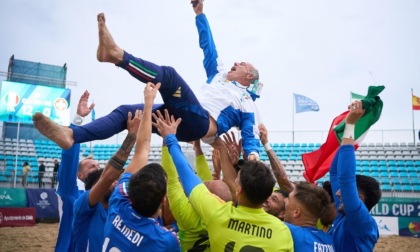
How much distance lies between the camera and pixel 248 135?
512 centimetres

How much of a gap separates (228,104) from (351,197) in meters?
2.47

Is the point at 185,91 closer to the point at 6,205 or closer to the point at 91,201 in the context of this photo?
the point at 91,201

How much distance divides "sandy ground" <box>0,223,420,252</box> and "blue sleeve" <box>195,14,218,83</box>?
279 inches

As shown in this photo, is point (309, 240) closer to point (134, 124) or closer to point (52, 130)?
point (134, 124)

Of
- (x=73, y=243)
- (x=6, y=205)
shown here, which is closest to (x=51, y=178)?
(x=6, y=205)

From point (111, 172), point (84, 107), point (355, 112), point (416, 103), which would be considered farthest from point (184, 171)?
point (416, 103)

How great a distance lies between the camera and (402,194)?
60.4 feet

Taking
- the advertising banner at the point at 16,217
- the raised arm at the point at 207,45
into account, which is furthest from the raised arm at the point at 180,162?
the advertising banner at the point at 16,217

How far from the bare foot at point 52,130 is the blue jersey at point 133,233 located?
911 mm

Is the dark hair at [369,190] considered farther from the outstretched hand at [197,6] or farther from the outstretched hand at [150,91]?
the outstretched hand at [197,6]

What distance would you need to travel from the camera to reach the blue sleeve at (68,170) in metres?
3.91

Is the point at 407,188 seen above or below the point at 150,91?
below

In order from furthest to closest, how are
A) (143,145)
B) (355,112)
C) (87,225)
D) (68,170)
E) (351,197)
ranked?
(68,170) → (87,225) → (143,145) → (355,112) → (351,197)

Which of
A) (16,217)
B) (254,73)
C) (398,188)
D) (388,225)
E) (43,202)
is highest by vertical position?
(254,73)
